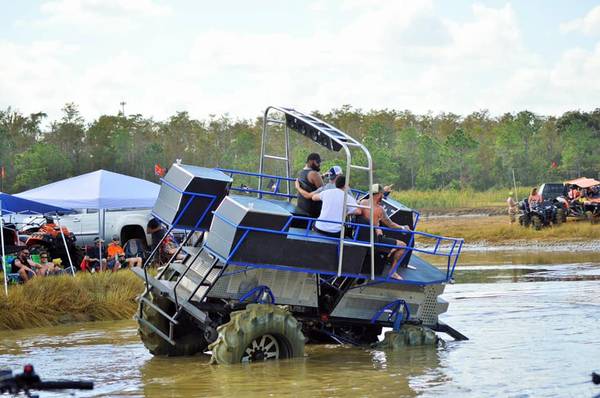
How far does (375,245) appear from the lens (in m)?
12.7

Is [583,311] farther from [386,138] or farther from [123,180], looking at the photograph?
[386,138]

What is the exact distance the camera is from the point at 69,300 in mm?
18094

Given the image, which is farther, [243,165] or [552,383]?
[243,165]

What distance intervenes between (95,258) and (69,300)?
17.0 feet

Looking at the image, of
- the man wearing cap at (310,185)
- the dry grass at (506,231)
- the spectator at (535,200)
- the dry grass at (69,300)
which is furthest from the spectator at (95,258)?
the spectator at (535,200)

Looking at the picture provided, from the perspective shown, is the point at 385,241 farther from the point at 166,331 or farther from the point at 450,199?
the point at 450,199

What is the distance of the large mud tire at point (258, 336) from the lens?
12.2 m

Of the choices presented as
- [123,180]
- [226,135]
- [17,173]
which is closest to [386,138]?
[226,135]

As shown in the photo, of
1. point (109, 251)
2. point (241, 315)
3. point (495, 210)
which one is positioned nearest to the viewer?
point (241, 315)

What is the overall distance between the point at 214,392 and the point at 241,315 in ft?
3.63

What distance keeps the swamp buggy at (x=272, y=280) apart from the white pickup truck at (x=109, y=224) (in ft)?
39.7

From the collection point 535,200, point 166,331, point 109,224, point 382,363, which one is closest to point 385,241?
point 382,363

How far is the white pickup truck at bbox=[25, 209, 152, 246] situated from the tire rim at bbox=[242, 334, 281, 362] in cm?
1349

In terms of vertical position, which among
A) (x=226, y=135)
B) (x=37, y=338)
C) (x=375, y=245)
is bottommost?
(x=37, y=338)
